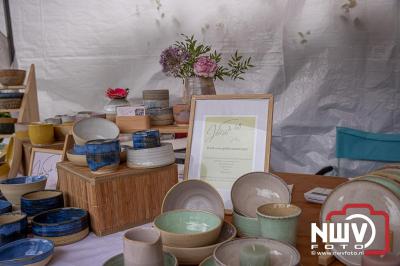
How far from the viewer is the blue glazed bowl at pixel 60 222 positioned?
0.91m

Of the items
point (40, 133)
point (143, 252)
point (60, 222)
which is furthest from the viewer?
point (40, 133)

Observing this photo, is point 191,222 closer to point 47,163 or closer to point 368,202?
point 368,202

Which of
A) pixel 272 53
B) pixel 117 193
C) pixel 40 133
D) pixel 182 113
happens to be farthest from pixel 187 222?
pixel 272 53

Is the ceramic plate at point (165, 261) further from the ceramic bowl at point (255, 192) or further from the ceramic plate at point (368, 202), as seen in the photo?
Result: the ceramic plate at point (368, 202)

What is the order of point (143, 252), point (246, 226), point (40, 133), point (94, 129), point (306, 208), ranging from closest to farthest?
point (143, 252) → point (246, 226) → point (306, 208) → point (94, 129) → point (40, 133)

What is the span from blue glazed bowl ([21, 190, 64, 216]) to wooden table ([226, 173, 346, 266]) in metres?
0.51

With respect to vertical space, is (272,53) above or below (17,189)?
above

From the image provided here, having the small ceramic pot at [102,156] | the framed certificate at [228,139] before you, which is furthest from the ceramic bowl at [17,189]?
the framed certificate at [228,139]

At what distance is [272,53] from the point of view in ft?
6.40

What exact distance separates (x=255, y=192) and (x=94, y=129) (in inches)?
23.9

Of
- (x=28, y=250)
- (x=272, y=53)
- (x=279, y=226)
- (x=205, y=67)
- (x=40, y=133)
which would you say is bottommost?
(x=28, y=250)

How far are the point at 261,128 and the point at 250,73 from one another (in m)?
1.04

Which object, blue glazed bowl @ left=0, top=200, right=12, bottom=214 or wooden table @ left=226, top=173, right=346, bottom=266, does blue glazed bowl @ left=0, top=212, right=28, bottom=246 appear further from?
wooden table @ left=226, top=173, right=346, bottom=266

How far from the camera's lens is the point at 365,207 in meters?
0.73
